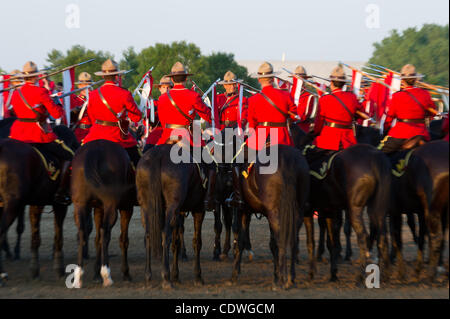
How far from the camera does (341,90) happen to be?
1031 centimetres

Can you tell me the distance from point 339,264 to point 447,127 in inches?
147

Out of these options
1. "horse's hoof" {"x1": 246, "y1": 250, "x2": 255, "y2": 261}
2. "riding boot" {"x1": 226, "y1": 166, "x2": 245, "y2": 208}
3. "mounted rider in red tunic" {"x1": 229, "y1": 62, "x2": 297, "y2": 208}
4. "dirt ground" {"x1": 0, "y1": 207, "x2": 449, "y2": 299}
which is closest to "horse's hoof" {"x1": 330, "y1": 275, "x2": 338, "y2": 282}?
"dirt ground" {"x1": 0, "y1": 207, "x2": 449, "y2": 299}

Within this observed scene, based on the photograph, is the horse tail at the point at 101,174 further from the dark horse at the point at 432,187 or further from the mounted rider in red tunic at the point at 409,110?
the mounted rider in red tunic at the point at 409,110

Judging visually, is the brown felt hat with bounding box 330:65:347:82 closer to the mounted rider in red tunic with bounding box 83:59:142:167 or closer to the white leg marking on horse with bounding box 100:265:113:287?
the mounted rider in red tunic with bounding box 83:59:142:167

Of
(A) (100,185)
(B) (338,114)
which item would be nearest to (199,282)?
(A) (100,185)

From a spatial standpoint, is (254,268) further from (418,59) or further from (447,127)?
(418,59)

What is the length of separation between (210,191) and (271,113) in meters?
1.57

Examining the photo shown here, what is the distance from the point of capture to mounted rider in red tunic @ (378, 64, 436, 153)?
10.2 m

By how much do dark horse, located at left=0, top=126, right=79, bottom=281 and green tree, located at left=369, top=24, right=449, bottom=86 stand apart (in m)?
67.7

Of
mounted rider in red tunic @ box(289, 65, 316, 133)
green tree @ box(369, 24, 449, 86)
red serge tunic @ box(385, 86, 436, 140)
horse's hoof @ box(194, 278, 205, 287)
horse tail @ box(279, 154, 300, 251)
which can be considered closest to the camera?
horse tail @ box(279, 154, 300, 251)

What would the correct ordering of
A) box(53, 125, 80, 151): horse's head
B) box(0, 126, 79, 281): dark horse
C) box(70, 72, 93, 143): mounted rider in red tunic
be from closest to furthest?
box(0, 126, 79, 281): dark horse
box(53, 125, 80, 151): horse's head
box(70, 72, 93, 143): mounted rider in red tunic

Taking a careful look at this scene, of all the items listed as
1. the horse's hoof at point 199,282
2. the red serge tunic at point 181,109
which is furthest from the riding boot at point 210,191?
the horse's hoof at point 199,282

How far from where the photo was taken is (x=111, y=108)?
1024 centimetres

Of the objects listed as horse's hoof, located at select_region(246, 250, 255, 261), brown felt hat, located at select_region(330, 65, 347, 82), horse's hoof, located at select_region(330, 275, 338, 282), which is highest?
brown felt hat, located at select_region(330, 65, 347, 82)
